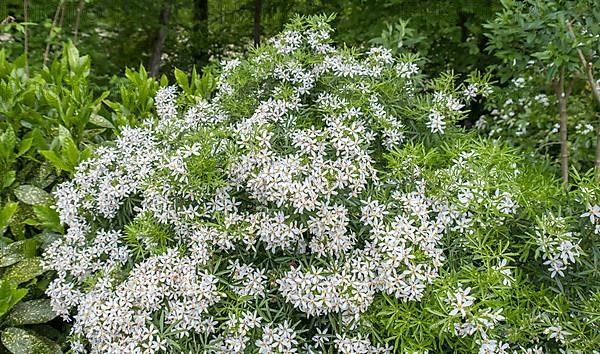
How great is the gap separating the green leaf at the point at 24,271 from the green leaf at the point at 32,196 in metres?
0.28

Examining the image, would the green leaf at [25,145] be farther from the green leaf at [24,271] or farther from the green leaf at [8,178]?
the green leaf at [24,271]

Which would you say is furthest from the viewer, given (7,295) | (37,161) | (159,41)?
(159,41)

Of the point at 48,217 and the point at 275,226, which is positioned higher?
the point at 275,226

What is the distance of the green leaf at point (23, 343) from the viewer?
2.34 metres

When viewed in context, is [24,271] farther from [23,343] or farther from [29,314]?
[23,343]

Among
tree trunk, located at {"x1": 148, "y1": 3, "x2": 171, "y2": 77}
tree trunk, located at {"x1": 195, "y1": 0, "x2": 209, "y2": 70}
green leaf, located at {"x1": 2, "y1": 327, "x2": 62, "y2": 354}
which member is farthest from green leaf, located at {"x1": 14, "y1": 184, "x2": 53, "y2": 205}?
tree trunk, located at {"x1": 195, "y1": 0, "x2": 209, "y2": 70}

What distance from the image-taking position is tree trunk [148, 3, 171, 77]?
6977 mm

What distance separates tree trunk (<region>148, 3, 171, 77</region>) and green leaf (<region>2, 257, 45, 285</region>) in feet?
15.6

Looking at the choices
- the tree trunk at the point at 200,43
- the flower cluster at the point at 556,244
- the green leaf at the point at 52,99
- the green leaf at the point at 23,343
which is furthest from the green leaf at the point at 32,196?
the tree trunk at the point at 200,43

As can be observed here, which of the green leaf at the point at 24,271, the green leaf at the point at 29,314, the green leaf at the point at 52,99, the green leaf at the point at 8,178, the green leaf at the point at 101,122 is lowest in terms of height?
the green leaf at the point at 29,314

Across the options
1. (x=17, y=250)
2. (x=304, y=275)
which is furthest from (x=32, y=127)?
(x=304, y=275)

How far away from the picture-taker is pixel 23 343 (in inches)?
92.7

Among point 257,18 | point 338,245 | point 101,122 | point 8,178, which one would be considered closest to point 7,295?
point 8,178

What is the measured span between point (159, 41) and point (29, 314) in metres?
5.08
